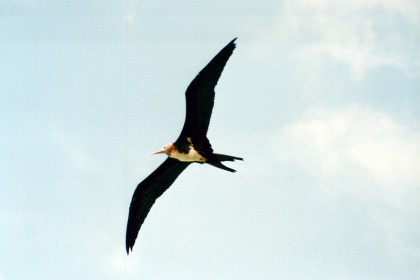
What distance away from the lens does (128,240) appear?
37.9 ft

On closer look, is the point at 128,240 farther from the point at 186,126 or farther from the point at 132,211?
the point at 186,126

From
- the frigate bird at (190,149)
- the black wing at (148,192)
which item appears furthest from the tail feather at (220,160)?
the black wing at (148,192)

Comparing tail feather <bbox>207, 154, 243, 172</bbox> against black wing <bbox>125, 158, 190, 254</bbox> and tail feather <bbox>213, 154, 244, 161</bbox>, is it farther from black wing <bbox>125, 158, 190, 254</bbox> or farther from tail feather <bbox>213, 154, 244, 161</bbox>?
black wing <bbox>125, 158, 190, 254</bbox>

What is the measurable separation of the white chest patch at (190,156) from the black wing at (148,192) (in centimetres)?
44

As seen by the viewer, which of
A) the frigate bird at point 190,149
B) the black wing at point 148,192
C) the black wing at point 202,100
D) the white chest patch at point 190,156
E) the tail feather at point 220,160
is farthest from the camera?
the black wing at point 148,192

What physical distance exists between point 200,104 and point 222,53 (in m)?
1.07

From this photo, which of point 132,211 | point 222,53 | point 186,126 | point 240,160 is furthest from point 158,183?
point 222,53

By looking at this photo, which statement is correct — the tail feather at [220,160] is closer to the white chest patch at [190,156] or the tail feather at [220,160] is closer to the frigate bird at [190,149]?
the frigate bird at [190,149]

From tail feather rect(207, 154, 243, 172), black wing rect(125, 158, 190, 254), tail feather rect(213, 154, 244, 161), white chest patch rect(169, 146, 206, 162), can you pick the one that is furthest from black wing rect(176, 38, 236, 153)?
black wing rect(125, 158, 190, 254)

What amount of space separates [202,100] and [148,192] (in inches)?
99.3

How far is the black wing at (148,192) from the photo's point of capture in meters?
11.3

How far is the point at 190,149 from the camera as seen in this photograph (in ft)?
34.4

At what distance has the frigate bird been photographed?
9.70 metres

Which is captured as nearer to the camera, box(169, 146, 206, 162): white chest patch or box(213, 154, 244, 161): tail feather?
box(213, 154, 244, 161): tail feather
